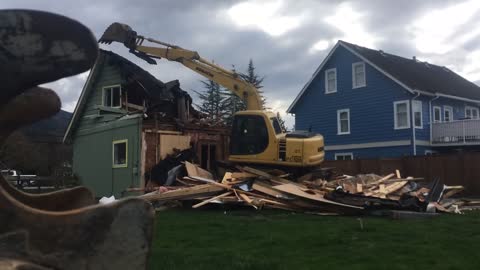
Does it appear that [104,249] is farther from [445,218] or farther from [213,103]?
[213,103]

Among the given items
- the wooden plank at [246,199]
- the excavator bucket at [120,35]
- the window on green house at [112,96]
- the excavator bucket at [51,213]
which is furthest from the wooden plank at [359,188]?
the window on green house at [112,96]

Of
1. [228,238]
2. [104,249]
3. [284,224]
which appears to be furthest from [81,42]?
[284,224]

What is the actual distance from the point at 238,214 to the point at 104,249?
10643 millimetres

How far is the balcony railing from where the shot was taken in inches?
1114

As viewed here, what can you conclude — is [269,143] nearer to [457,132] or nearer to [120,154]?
[120,154]

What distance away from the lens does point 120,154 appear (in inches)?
855

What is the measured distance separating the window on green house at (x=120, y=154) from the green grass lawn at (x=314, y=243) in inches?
370

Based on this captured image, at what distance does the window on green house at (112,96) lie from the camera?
81.0 feet

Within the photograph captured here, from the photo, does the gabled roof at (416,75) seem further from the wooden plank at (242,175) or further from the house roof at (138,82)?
the wooden plank at (242,175)

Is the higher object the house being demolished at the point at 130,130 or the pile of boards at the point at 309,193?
the house being demolished at the point at 130,130

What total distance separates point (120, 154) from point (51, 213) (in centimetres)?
1960

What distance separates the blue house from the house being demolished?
11260 millimetres

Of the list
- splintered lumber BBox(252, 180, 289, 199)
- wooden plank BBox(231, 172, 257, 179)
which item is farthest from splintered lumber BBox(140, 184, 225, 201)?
wooden plank BBox(231, 172, 257, 179)

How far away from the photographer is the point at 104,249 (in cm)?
254
